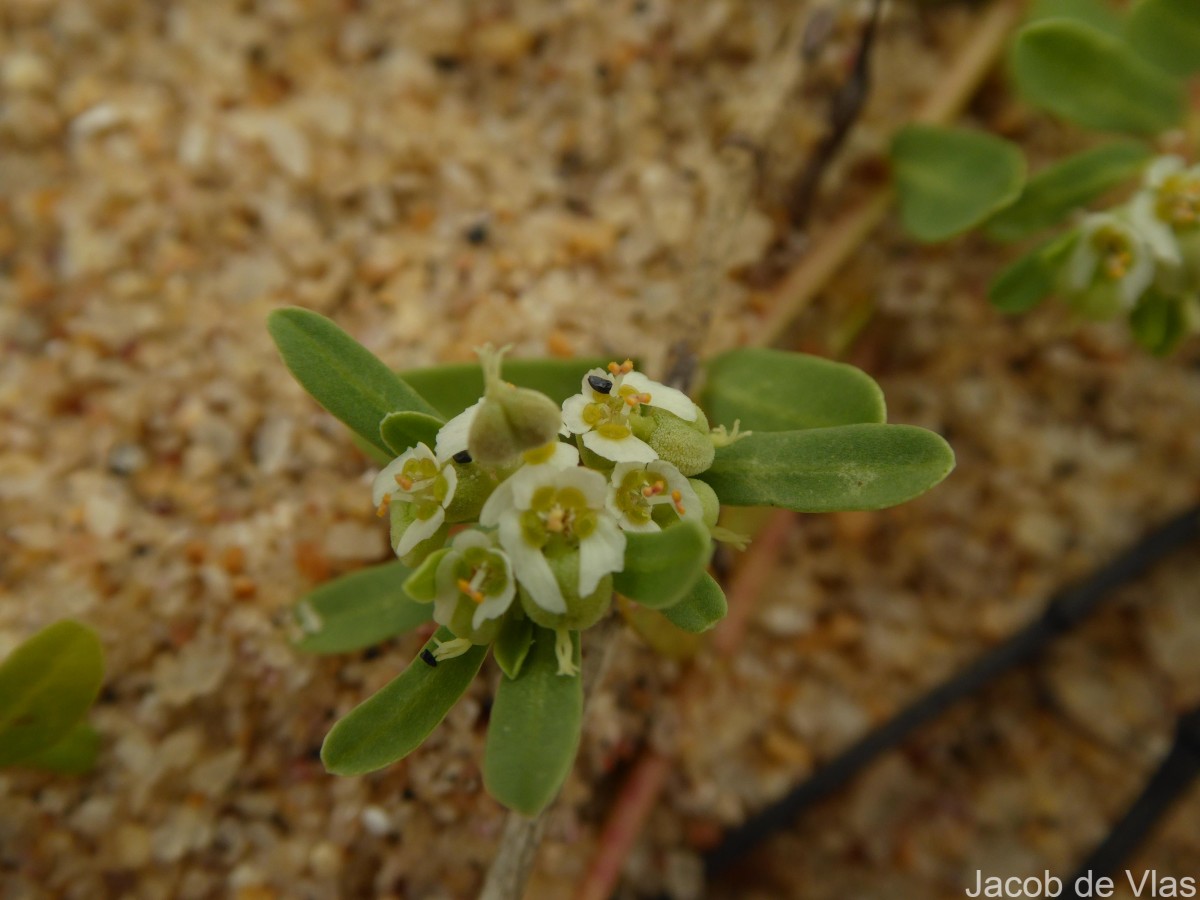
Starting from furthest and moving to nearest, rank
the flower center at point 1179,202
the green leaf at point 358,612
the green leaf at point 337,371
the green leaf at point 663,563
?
the flower center at point 1179,202 → the green leaf at point 358,612 → the green leaf at point 337,371 → the green leaf at point 663,563

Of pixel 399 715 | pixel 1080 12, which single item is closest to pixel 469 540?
pixel 399 715

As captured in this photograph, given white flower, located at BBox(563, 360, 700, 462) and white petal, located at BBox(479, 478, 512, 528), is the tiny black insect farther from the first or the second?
white petal, located at BBox(479, 478, 512, 528)

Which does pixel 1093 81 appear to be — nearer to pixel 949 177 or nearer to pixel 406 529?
pixel 949 177

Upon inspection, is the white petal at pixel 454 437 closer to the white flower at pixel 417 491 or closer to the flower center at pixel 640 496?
the white flower at pixel 417 491

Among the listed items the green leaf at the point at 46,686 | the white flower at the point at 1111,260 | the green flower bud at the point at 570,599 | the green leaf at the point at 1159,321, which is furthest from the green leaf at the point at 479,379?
the green leaf at the point at 1159,321

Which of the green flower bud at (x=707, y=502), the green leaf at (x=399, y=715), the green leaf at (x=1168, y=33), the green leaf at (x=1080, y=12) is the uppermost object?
the green leaf at (x=1168, y=33)

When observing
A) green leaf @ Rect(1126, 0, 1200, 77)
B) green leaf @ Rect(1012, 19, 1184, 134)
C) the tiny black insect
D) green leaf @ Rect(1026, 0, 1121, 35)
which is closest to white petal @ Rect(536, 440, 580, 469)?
the tiny black insect
